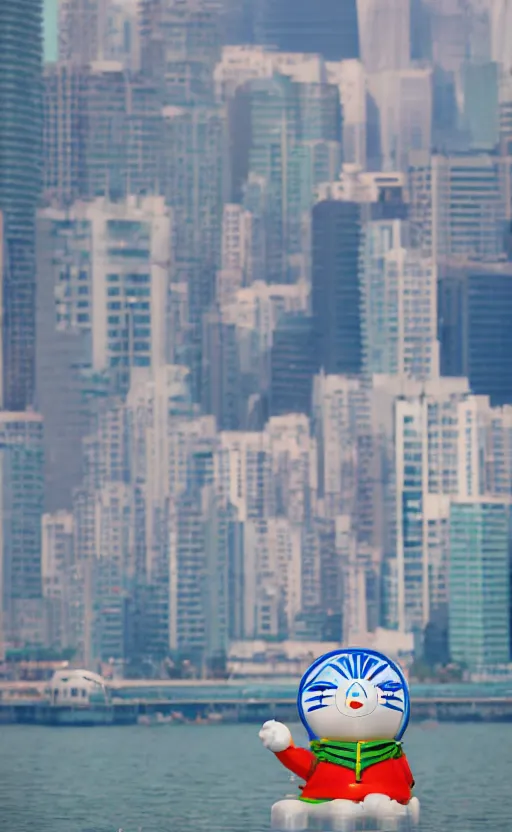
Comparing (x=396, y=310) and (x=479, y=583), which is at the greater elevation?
(x=396, y=310)

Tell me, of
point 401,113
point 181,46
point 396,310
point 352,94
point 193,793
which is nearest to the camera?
point 193,793

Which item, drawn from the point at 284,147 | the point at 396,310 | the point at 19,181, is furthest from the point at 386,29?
the point at 19,181

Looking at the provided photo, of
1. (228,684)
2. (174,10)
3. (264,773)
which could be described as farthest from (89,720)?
(264,773)

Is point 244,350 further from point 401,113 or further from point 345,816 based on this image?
point 345,816

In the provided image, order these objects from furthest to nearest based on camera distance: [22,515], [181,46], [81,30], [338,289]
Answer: [338,289], [181,46], [22,515], [81,30]

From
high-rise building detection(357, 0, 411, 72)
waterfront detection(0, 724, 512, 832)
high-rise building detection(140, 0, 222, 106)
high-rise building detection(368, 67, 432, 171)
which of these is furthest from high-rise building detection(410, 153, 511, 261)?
waterfront detection(0, 724, 512, 832)

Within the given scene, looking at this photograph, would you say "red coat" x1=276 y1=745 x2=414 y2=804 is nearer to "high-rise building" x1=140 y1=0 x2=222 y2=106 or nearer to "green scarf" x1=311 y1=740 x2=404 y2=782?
"green scarf" x1=311 y1=740 x2=404 y2=782

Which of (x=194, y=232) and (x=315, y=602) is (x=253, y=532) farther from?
(x=194, y=232)
